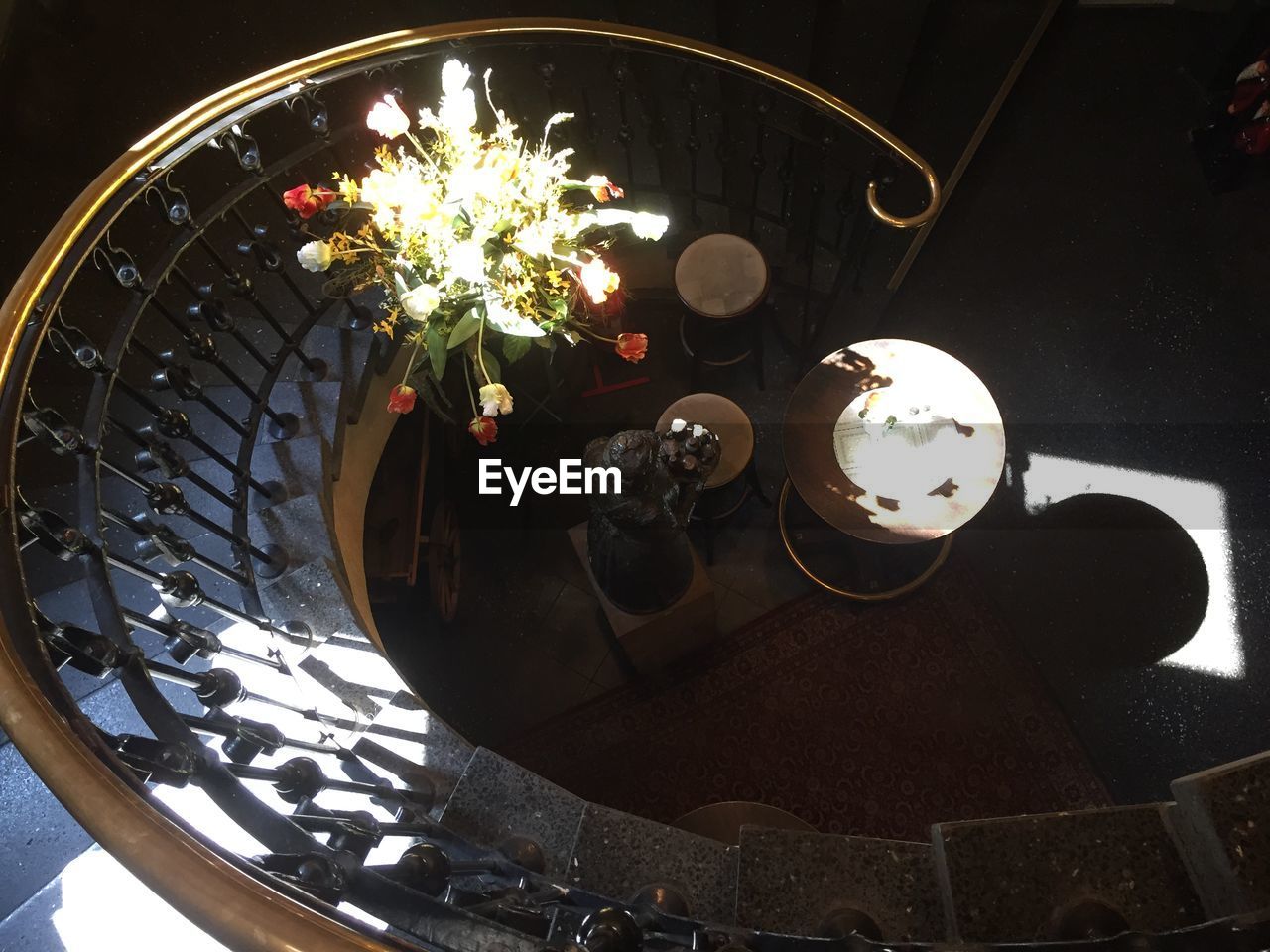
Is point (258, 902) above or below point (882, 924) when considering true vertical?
below

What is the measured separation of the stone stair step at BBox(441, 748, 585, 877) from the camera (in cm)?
225

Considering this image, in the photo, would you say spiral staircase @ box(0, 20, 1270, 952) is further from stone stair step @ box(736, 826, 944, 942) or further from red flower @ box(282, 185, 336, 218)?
red flower @ box(282, 185, 336, 218)

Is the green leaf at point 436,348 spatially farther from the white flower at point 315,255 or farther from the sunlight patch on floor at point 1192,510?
the sunlight patch on floor at point 1192,510

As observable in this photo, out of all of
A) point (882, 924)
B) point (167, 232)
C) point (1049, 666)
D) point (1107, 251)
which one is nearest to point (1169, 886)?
point (882, 924)

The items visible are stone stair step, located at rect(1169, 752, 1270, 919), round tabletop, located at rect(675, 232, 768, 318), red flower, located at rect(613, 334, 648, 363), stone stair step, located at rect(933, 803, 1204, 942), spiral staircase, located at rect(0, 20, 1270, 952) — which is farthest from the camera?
round tabletop, located at rect(675, 232, 768, 318)

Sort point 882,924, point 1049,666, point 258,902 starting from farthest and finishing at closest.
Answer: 1. point 1049,666
2. point 882,924
3. point 258,902

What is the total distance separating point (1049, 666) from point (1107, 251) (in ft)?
6.48

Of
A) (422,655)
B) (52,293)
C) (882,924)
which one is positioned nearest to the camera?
(52,293)

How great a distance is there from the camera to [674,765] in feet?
10.8

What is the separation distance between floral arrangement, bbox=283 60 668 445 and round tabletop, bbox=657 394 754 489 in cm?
95

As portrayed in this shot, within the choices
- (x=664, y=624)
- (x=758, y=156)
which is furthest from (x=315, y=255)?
(x=758, y=156)

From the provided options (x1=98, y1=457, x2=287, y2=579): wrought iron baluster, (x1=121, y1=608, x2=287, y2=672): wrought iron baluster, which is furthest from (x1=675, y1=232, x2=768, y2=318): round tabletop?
(x1=121, y1=608, x2=287, y2=672): wrought iron baluster

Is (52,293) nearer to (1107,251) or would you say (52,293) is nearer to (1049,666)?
(1049,666)

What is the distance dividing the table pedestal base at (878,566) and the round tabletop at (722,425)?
1.38ft
